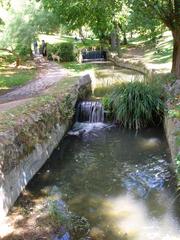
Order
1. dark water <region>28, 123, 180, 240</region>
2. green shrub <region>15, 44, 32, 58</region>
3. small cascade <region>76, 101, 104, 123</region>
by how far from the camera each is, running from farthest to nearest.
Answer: green shrub <region>15, 44, 32, 58</region> < small cascade <region>76, 101, 104, 123</region> < dark water <region>28, 123, 180, 240</region>

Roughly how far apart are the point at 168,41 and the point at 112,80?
40.1 ft

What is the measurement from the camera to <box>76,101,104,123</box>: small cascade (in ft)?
41.3

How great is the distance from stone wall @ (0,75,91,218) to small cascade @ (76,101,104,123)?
56.5 inches

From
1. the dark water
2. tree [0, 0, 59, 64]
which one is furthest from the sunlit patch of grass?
the dark water

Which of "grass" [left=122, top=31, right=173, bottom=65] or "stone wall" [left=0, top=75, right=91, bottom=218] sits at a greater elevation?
"grass" [left=122, top=31, right=173, bottom=65]

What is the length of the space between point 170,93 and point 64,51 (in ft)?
47.0

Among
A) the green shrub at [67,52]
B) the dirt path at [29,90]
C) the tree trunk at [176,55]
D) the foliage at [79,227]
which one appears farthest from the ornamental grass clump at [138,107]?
the green shrub at [67,52]

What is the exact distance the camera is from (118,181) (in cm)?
785

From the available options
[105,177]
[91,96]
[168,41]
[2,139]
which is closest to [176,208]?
[105,177]

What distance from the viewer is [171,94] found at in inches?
437

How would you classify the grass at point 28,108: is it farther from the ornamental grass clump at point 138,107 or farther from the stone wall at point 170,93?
the stone wall at point 170,93

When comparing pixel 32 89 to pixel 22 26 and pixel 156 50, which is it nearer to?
pixel 156 50

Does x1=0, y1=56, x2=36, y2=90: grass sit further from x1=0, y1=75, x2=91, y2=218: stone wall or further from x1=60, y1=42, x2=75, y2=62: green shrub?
x1=0, y1=75, x2=91, y2=218: stone wall

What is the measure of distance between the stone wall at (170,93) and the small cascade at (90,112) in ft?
7.93
